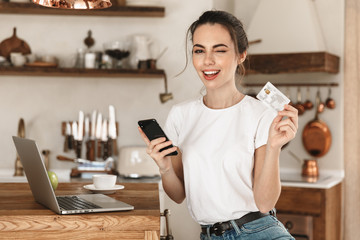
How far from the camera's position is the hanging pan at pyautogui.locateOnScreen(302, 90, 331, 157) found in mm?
A: 4258

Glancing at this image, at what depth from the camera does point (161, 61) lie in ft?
13.3

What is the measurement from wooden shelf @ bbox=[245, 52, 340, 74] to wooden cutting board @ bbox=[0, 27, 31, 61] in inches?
64.5

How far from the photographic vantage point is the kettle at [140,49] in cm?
392

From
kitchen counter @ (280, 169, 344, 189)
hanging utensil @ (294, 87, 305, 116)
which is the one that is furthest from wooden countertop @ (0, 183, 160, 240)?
hanging utensil @ (294, 87, 305, 116)

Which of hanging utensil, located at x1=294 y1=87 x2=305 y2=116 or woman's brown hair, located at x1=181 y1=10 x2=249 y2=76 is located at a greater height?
woman's brown hair, located at x1=181 y1=10 x2=249 y2=76

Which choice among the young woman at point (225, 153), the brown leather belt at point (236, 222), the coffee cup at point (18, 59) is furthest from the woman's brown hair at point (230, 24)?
the coffee cup at point (18, 59)

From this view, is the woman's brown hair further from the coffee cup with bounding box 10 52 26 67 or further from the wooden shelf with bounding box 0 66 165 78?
the coffee cup with bounding box 10 52 26 67

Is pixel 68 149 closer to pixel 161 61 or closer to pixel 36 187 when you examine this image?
pixel 161 61

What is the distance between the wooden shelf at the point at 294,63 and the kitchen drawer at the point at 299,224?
1.09 m

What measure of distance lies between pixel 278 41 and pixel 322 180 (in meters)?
1.22

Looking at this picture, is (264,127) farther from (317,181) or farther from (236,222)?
(317,181)

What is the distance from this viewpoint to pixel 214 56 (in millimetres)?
2025

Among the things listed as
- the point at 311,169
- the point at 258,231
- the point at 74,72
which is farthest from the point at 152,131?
the point at 311,169

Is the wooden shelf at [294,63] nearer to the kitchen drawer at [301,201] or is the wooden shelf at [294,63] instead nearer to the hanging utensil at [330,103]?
the hanging utensil at [330,103]
